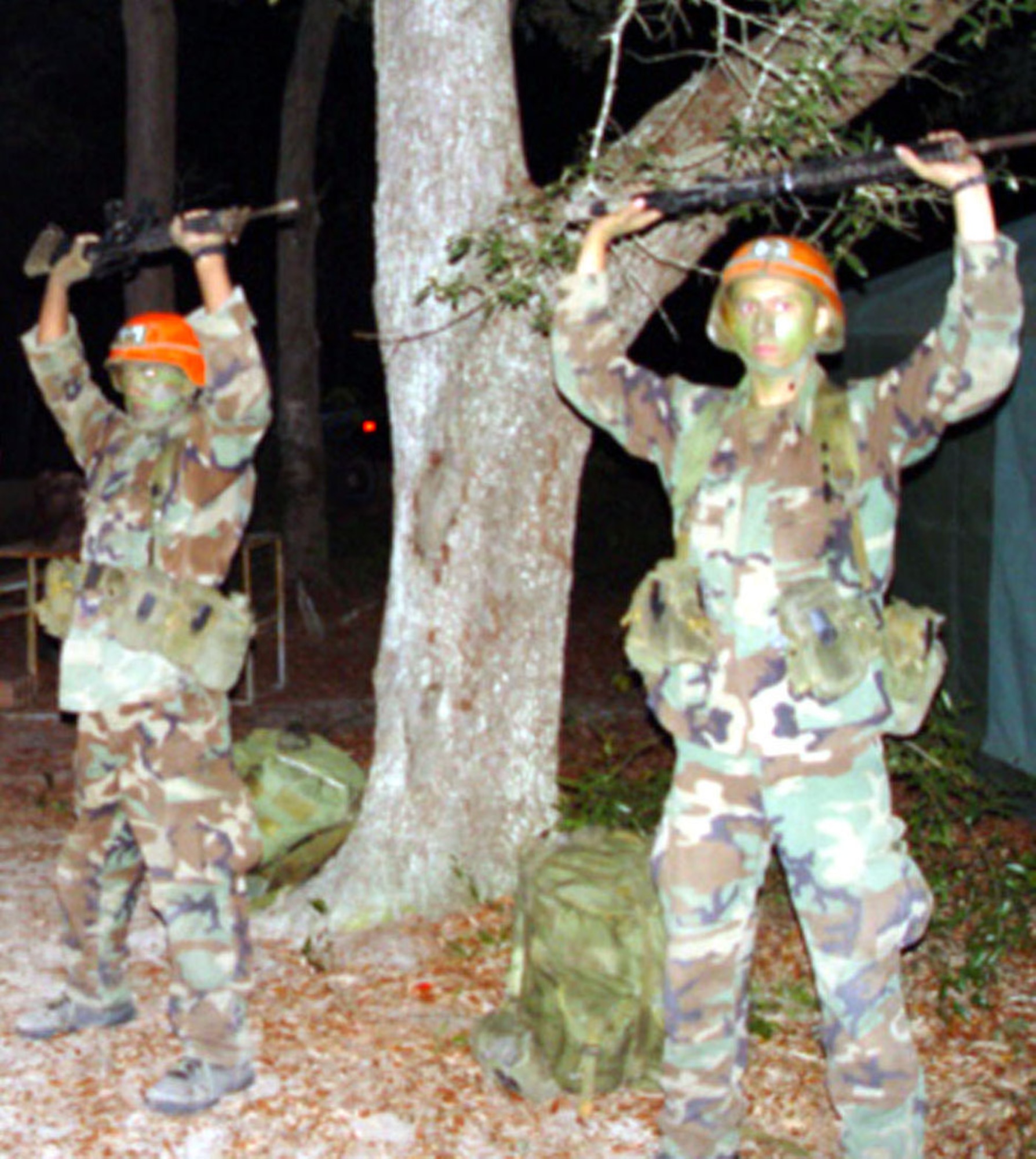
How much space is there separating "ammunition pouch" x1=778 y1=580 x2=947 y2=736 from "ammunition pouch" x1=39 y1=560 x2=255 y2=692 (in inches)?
64.5

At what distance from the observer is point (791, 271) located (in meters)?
3.81

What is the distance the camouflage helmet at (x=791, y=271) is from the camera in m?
3.82

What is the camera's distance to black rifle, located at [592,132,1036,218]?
3.63 m

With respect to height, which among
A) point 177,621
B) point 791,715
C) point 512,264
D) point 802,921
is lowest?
point 802,921

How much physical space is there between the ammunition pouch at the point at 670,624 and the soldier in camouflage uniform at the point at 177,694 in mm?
1228

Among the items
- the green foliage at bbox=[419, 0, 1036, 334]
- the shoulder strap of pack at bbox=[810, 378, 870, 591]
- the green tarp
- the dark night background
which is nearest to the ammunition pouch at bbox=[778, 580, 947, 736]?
the shoulder strap of pack at bbox=[810, 378, 870, 591]

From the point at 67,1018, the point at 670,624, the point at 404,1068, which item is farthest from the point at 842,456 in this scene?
the point at 67,1018

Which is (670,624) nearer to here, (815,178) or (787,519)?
(787,519)

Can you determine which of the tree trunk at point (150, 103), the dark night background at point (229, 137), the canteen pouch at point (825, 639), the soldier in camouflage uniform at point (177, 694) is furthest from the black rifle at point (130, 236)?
the dark night background at point (229, 137)

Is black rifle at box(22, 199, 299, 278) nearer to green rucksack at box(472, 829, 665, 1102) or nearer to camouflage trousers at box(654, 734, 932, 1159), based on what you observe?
camouflage trousers at box(654, 734, 932, 1159)

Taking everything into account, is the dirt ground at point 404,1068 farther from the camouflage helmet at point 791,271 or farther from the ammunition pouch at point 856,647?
the camouflage helmet at point 791,271

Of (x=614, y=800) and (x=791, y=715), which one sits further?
(x=614, y=800)

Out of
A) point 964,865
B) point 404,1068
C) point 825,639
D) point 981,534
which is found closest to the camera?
point 825,639

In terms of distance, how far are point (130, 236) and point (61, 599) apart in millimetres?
1118
